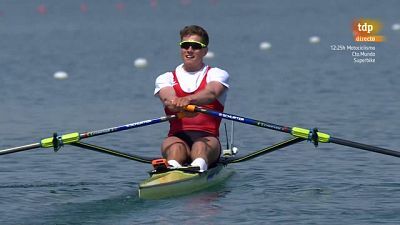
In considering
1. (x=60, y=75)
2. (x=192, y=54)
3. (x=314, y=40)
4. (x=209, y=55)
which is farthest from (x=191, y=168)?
(x=314, y=40)

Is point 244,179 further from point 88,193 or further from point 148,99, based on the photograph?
point 148,99

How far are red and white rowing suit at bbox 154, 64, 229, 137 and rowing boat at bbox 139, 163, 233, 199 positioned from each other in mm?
744

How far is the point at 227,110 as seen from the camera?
23.5m

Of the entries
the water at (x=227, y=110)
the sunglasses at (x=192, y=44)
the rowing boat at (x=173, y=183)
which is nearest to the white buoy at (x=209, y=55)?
the water at (x=227, y=110)

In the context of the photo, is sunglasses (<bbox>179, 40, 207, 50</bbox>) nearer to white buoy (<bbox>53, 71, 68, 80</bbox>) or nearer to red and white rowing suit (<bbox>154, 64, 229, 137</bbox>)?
red and white rowing suit (<bbox>154, 64, 229, 137</bbox>)

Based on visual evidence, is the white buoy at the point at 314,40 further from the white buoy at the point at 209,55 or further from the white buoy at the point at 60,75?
the white buoy at the point at 60,75

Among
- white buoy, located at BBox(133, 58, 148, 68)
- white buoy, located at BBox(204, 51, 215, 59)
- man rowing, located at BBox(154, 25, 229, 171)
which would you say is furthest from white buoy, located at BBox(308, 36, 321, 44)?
man rowing, located at BBox(154, 25, 229, 171)

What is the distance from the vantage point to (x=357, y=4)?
65625 millimetres

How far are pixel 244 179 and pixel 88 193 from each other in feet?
7.37

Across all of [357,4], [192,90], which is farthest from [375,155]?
[357,4]

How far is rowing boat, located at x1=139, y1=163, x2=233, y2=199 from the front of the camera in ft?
46.0

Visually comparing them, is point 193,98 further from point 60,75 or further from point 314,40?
point 314,40

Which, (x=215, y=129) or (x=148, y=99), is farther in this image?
(x=148, y=99)

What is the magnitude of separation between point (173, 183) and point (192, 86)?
66.0 inches
